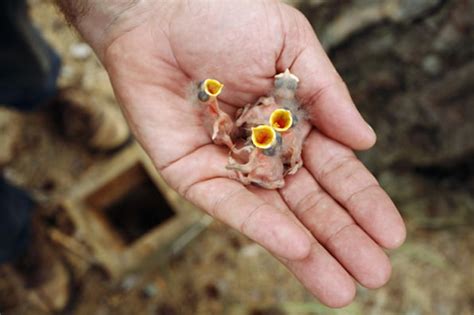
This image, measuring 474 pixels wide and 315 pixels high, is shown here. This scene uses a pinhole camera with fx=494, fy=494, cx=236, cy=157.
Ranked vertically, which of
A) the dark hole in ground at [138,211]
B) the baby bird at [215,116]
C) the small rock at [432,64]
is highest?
the baby bird at [215,116]

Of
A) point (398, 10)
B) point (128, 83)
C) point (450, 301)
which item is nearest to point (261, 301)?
point (450, 301)

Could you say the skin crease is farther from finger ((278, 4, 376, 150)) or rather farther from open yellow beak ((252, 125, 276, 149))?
open yellow beak ((252, 125, 276, 149))

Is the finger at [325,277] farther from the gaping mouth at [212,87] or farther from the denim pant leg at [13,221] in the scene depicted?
the denim pant leg at [13,221]

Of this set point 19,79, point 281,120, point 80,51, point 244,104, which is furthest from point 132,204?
point 281,120

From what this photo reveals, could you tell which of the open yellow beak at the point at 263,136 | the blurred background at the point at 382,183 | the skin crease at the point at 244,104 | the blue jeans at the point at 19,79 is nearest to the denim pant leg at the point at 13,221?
the blue jeans at the point at 19,79

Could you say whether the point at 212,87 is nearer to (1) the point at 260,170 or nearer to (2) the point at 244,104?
(2) the point at 244,104

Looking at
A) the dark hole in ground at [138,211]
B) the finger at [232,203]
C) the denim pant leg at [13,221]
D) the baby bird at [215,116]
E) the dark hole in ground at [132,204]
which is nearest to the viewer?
the finger at [232,203]

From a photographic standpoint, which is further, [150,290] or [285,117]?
[150,290]
